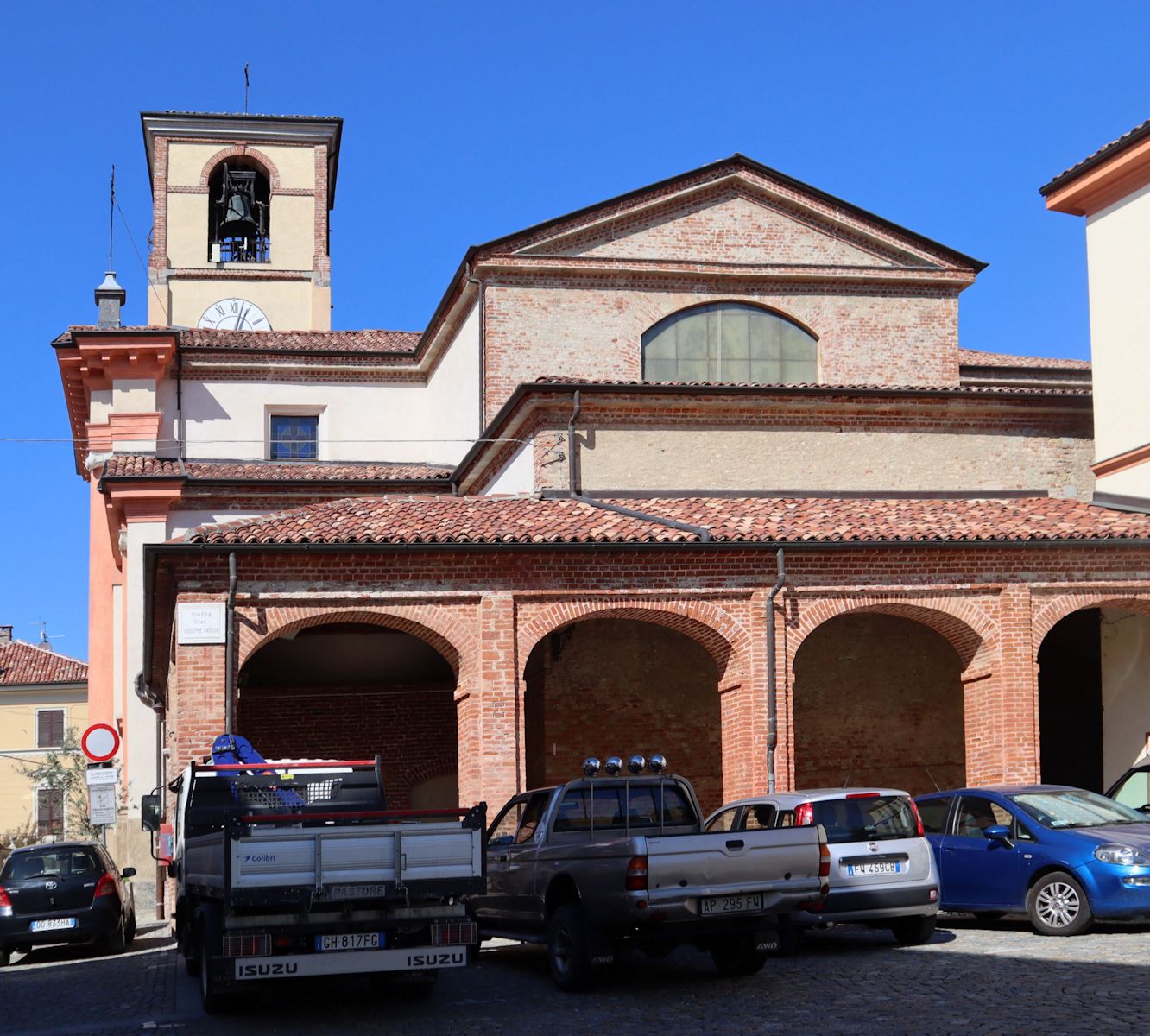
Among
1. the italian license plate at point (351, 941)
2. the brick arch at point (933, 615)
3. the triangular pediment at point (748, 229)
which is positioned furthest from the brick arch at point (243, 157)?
the italian license plate at point (351, 941)

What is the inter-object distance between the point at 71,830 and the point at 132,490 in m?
32.9

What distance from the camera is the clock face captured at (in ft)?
117

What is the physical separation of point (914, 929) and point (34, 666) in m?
53.6

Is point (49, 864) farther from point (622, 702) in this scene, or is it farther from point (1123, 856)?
point (1123, 856)

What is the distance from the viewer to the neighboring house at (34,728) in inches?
2296

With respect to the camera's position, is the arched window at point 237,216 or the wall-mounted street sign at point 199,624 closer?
the wall-mounted street sign at point 199,624

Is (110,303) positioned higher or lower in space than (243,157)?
lower

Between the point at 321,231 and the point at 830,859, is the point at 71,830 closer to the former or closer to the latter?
the point at 321,231

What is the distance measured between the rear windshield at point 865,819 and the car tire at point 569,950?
2505mm

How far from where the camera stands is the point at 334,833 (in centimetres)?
1058

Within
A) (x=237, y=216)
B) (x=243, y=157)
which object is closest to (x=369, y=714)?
(x=237, y=216)

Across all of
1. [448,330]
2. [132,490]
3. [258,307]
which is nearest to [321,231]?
[258,307]

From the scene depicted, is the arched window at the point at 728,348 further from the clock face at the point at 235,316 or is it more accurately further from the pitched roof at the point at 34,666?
the pitched roof at the point at 34,666

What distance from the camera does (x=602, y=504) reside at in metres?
22.2
